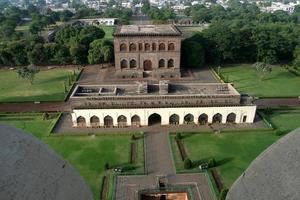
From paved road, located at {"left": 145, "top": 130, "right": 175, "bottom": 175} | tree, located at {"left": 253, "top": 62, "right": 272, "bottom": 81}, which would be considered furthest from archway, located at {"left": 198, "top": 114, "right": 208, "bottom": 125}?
tree, located at {"left": 253, "top": 62, "right": 272, "bottom": 81}

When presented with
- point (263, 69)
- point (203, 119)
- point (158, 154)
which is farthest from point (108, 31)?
point (158, 154)

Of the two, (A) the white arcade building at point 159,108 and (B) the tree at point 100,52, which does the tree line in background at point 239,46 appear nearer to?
(B) the tree at point 100,52

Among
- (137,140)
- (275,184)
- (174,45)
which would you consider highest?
(275,184)

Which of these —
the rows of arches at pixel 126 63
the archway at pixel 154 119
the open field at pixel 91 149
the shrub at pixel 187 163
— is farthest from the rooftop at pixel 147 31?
the shrub at pixel 187 163

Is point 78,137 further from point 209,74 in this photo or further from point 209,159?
point 209,74

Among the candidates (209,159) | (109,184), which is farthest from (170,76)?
(109,184)

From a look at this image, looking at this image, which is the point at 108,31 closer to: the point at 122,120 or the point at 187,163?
the point at 122,120

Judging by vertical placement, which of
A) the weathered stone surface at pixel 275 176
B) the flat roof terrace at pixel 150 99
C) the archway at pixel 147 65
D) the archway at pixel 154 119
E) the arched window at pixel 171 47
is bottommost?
the archway at pixel 154 119
